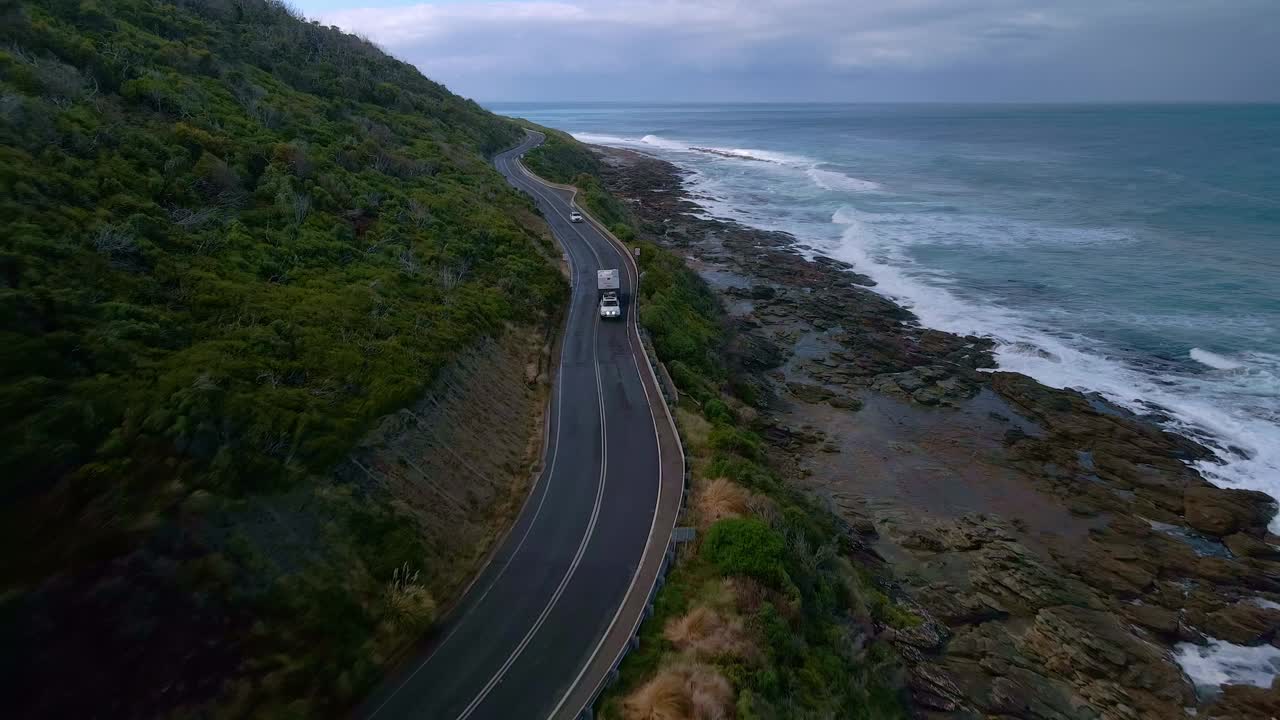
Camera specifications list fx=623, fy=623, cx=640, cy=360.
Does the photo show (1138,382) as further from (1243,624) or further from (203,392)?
(203,392)

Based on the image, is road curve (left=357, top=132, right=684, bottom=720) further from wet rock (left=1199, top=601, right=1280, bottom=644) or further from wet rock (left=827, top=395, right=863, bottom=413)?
wet rock (left=1199, top=601, right=1280, bottom=644)

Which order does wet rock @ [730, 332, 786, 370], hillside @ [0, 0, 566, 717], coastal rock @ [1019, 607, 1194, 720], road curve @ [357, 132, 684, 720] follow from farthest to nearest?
wet rock @ [730, 332, 786, 370]
coastal rock @ [1019, 607, 1194, 720]
road curve @ [357, 132, 684, 720]
hillside @ [0, 0, 566, 717]

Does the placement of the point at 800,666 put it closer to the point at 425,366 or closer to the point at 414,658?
the point at 414,658

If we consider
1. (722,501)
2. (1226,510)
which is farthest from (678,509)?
(1226,510)

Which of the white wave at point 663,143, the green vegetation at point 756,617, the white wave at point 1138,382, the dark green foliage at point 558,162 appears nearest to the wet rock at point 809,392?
the green vegetation at point 756,617

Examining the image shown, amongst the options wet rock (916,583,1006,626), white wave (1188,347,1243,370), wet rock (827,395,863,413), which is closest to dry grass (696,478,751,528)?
wet rock (916,583,1006,626)

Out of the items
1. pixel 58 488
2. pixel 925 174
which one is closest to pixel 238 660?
pixel 58 488

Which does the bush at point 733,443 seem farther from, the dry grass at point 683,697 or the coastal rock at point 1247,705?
the coastal rock at point 1247,705
